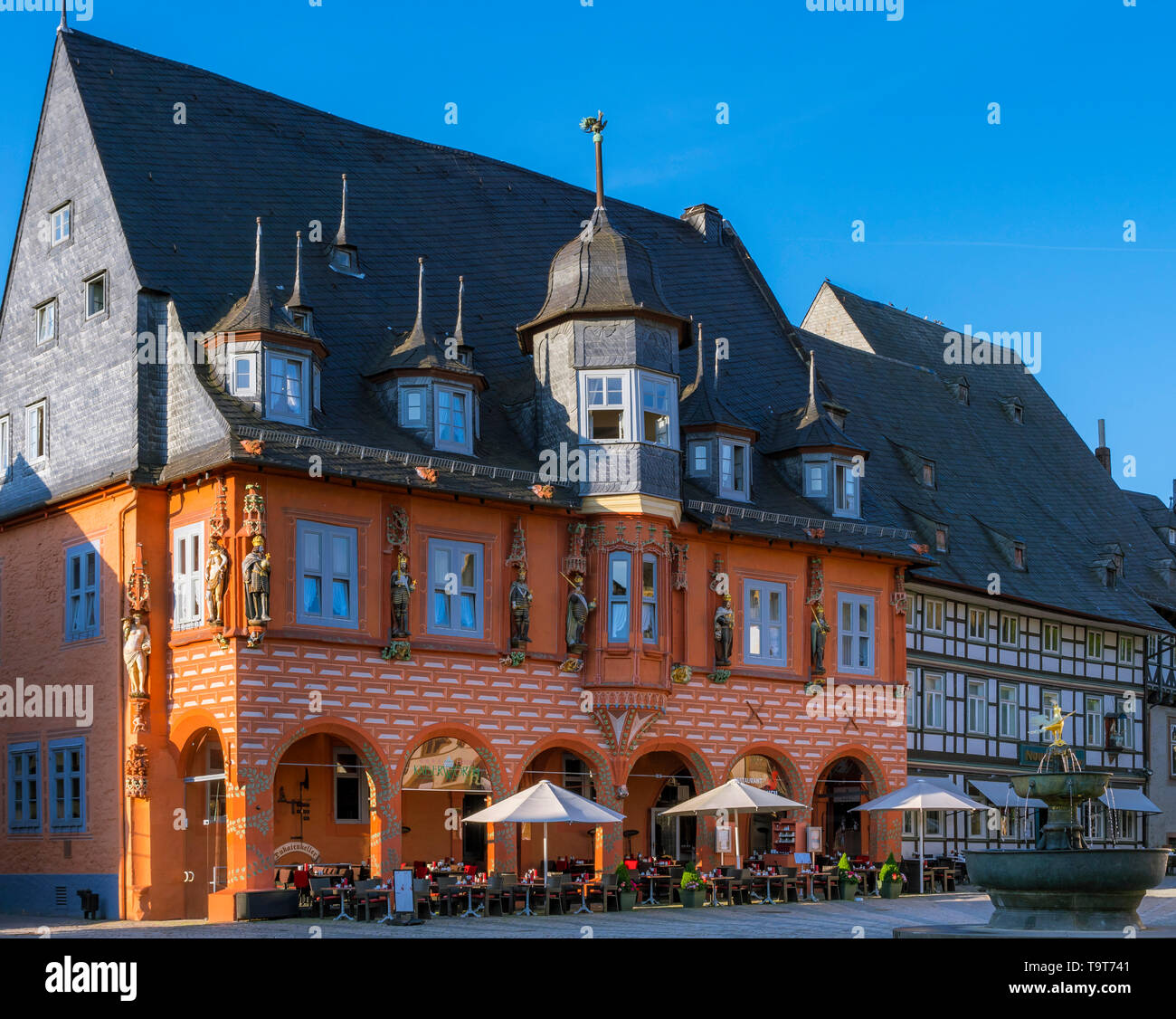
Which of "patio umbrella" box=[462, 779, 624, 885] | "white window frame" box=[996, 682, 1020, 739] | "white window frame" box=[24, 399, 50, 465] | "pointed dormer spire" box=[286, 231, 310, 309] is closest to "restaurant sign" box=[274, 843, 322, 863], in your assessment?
"patio umbrella" box=[462, 779, 624, 885]

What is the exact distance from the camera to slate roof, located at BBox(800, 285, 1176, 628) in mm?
46250

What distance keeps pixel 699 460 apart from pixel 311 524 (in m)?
9.94

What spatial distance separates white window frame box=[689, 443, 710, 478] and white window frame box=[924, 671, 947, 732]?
9.21 m

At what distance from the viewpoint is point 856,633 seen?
39531 millimetres

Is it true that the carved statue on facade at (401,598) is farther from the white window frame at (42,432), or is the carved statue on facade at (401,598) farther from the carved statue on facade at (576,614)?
the white window frame at (42,432)

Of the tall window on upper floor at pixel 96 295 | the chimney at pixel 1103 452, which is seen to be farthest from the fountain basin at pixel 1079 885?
the chimney at pixel 1103 452

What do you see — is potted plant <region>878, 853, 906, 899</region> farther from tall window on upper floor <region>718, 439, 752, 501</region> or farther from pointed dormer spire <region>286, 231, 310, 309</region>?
pointed dormer spire <region>286, 231, 310, 309</region>

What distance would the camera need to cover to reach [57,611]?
33656 millimetres

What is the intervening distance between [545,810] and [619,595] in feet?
19.7

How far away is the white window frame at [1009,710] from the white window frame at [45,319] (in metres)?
24.7

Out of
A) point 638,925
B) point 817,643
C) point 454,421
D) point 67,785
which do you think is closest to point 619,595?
point 454,421

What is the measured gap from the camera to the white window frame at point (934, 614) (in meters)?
43.5

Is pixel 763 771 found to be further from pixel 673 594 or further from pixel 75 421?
pixel 75 421
